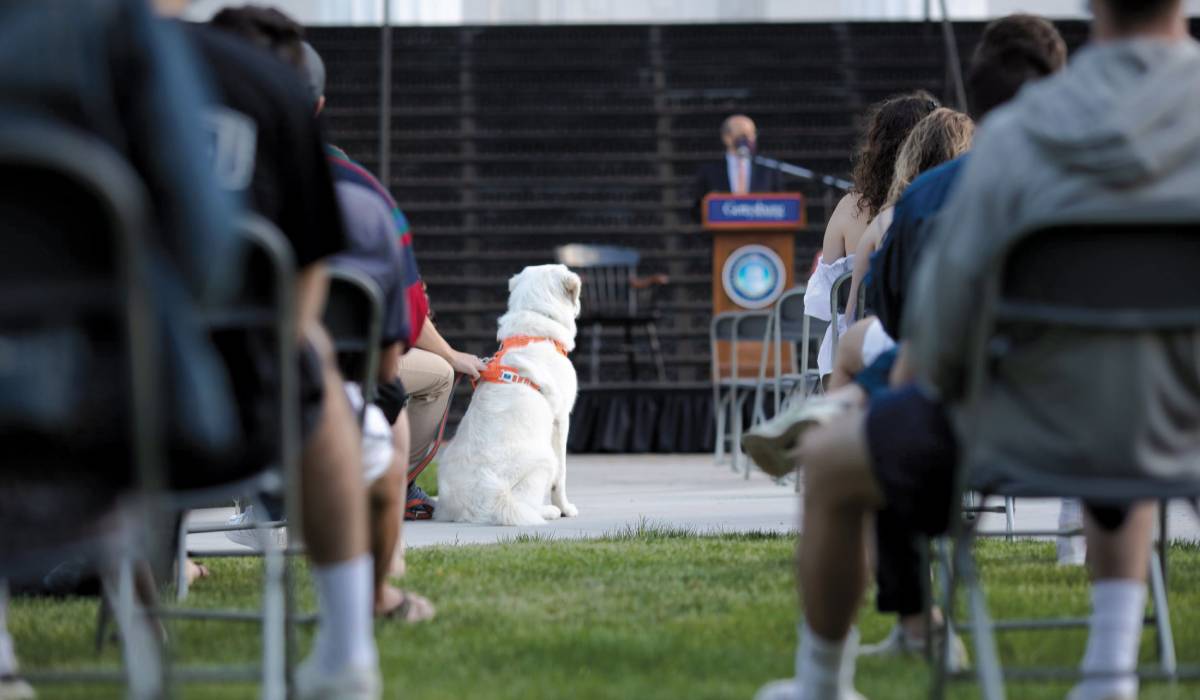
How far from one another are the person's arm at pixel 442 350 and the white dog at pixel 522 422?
1.32ft

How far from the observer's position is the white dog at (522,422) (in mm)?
7098

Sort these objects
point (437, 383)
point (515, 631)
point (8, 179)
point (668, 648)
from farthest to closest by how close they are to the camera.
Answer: point (437, 383)
point (515, 631)
point (668, 648)
point (8, 179)

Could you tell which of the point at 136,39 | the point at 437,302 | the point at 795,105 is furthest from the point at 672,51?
the point at 136,39

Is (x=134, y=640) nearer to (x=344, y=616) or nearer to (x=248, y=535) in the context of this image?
(x=344, y=616)

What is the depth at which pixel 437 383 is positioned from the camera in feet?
21.5

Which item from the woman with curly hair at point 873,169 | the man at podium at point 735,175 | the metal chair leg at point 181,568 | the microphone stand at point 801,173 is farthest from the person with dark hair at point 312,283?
the microphone stand at point 801,173

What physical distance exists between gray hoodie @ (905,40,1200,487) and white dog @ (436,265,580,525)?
4810mm

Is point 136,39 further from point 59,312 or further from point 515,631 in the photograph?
point 515,631

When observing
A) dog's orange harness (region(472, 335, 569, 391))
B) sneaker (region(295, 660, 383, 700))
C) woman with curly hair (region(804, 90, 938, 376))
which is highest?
woman with curly hair (region(804, 90, 938, 376))

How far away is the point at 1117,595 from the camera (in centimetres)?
282

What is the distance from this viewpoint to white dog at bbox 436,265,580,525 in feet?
23.3

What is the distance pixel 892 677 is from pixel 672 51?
44.5ft

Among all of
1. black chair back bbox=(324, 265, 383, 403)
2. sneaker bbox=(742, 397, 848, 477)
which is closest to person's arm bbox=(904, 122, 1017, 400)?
sneaker bbox=(742, 397, 848, 477)

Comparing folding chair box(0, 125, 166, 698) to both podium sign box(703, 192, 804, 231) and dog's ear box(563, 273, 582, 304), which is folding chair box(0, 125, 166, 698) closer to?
dog's ear box(563, 273, 582, 304)
